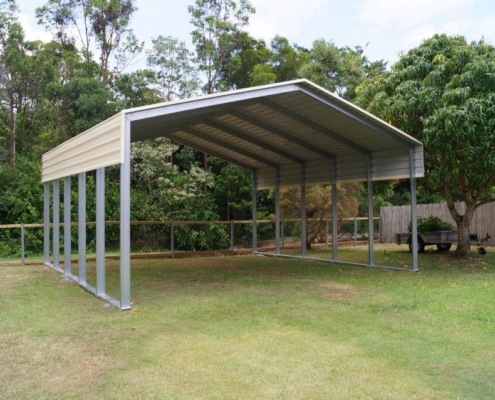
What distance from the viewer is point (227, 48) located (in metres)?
24.0

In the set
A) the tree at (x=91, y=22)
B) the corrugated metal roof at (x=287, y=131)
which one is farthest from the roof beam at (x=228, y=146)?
the tree at (x=91, y=22)

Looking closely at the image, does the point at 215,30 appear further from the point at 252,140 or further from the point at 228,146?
the point at 252,140

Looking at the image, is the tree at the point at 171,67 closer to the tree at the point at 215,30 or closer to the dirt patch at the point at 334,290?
the tree at the point at 215,30

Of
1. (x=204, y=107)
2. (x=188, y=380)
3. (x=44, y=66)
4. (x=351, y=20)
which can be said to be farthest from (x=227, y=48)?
(x=188, y=380)

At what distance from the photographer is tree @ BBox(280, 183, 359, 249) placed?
58.1ft

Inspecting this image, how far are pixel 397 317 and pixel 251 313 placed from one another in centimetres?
200

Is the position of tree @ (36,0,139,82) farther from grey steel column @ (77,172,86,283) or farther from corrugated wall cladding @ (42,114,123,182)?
grey steel column @ (77,172,86,283)

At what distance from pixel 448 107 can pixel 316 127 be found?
303 cm

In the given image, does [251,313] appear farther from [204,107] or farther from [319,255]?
[319,255]

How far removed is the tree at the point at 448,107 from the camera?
36.6ft

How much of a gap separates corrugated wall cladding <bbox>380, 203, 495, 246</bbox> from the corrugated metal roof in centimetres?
757

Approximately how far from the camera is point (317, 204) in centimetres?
1778

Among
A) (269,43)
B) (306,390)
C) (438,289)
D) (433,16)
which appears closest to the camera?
(306,390)

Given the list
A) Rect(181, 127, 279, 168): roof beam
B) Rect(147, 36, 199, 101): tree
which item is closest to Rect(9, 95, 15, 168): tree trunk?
Rect(147, 36, 199, 101): tree
